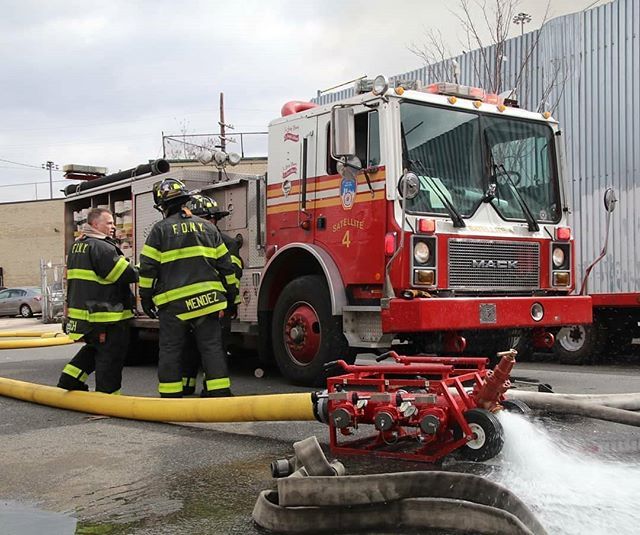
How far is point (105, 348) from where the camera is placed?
20.5 feet

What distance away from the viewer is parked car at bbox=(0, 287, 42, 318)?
29908mm

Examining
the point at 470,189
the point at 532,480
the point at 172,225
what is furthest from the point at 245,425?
the point at 470,189

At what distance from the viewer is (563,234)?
724 cm

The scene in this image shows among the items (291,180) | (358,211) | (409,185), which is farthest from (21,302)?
(409,185)

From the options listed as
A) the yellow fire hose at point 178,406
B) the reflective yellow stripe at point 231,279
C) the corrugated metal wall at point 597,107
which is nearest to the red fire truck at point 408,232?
the reflective yellow stripe at point 231,279

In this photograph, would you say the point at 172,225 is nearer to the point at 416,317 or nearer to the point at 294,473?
the point at 416,317

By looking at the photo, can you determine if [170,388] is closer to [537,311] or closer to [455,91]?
[537,311]

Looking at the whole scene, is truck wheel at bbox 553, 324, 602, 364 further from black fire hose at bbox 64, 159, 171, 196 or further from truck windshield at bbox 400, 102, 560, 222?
black fire hose at bbox 64, 159, 171, 196

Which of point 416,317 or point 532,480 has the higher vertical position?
point 416,317

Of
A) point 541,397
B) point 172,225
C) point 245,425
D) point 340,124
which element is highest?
point 340,124

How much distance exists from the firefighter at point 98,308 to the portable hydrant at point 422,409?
2.59m

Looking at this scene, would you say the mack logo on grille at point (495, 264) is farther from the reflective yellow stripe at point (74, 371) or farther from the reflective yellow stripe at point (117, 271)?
the reflective yellow stripe at point (74, 371)

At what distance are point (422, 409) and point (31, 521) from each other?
190 cm

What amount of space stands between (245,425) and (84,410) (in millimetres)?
1449
